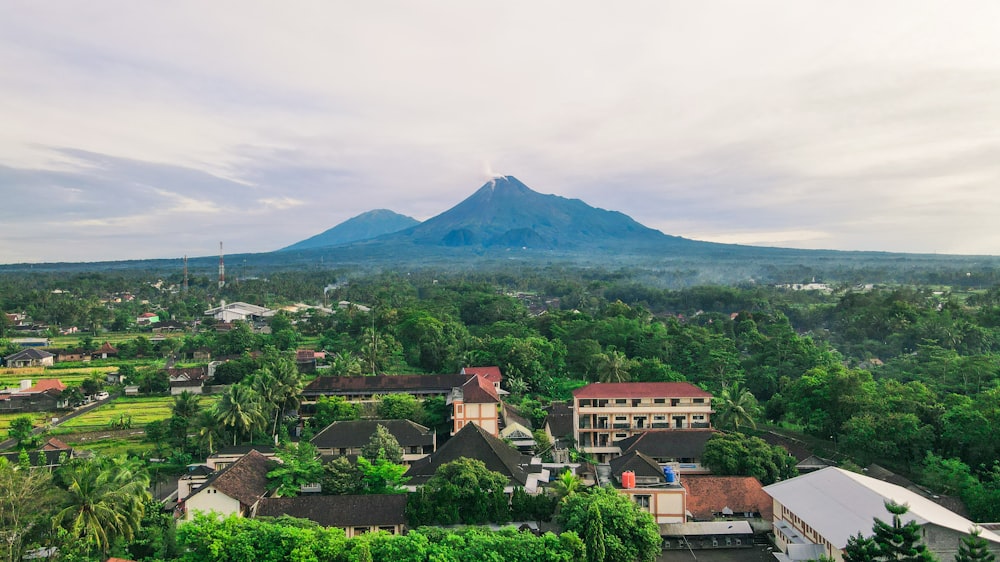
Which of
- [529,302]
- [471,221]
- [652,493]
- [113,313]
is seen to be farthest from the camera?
[471,221]

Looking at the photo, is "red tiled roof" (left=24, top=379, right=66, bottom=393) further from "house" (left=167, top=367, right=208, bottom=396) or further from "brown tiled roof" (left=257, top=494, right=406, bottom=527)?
"brown tiled roof" (left=257, top=494, right=406, bottom=527)

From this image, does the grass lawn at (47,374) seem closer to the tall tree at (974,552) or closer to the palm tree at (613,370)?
the palm tree at (613,370)

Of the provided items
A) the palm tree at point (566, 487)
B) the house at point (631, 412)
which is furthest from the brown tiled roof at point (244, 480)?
the house at point (631, 412)

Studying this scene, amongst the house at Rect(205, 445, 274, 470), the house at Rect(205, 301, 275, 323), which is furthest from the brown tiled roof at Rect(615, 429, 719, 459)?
the house at Rect(205, 301, 275, 323)

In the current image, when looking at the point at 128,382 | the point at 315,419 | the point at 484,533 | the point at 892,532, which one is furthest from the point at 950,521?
the point at 128,382

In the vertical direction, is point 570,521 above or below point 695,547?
above

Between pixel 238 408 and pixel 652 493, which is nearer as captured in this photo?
pixel 652 493

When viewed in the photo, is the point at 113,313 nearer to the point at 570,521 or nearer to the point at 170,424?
the point at 170,424
